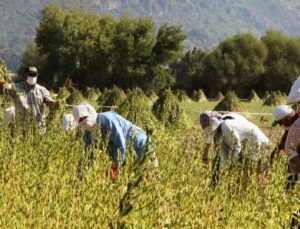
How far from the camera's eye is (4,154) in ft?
13.3

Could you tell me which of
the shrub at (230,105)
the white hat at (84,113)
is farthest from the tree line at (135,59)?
the white hat at (84,113)

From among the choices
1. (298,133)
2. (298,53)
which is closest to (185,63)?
(298,53)

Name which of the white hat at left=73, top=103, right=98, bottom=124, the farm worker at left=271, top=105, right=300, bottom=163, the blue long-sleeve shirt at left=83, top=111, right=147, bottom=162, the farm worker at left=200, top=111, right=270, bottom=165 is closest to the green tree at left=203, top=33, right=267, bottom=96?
the farm worker at left=200, top=111, right=270, bottom=165

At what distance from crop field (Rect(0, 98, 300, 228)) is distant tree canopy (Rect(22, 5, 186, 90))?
175 feet

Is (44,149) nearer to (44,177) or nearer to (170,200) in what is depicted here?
(44,177)

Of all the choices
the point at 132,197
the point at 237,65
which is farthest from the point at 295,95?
the point at 237,65

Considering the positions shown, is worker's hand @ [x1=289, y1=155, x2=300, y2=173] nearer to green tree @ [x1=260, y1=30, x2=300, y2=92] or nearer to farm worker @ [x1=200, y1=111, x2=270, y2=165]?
farm worker @ [x1=200, y1=111, x2=270, y2=165]

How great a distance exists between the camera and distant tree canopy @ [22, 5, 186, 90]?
58.2 meters

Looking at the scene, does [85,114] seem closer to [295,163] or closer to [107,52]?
[295,163]

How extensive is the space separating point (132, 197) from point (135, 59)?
191 ft

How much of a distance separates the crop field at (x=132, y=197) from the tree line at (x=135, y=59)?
5145 cm

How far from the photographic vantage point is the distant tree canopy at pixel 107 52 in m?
58.2

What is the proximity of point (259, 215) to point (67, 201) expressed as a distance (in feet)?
2.84

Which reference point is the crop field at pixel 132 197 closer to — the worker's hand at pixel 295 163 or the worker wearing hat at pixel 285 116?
the worker's hand at pixel 295 163
